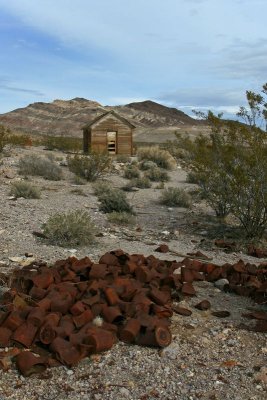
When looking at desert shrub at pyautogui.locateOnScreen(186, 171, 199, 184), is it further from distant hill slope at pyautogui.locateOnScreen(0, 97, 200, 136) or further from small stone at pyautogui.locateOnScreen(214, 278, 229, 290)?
distant hill slope at pyautogui.locateOnScreen(0, 97, 200, 136)

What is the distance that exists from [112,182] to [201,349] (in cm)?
1626

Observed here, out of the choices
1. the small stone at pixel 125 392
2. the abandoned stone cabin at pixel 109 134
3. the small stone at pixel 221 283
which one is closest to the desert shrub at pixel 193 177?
the small stone at pixel 221 283

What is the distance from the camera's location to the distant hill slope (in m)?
102

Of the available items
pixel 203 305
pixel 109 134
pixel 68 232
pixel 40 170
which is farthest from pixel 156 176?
pixel 203 305

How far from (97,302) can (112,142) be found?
1141 inches

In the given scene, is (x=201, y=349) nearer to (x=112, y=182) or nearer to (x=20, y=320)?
(x=20, y=320)

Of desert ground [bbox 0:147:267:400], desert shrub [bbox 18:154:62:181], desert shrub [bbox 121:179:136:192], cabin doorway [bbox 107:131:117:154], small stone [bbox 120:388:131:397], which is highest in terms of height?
cabin doorway [bbox 107:131:117:154]

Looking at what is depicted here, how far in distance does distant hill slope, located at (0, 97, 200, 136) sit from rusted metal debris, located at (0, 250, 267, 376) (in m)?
91.0

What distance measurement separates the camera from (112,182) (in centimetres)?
2041

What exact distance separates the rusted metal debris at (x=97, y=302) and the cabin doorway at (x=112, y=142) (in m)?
27.2

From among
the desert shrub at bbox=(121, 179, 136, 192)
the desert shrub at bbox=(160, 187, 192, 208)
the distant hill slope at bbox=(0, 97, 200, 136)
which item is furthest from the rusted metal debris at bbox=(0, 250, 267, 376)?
the distant hill slope at bbox=(0, 97, 200, 136)

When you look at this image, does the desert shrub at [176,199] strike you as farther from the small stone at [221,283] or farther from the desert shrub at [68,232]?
the small stone at [221,283]

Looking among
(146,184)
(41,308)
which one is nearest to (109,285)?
(41,308)

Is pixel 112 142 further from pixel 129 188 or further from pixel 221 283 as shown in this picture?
pixel 221 283
